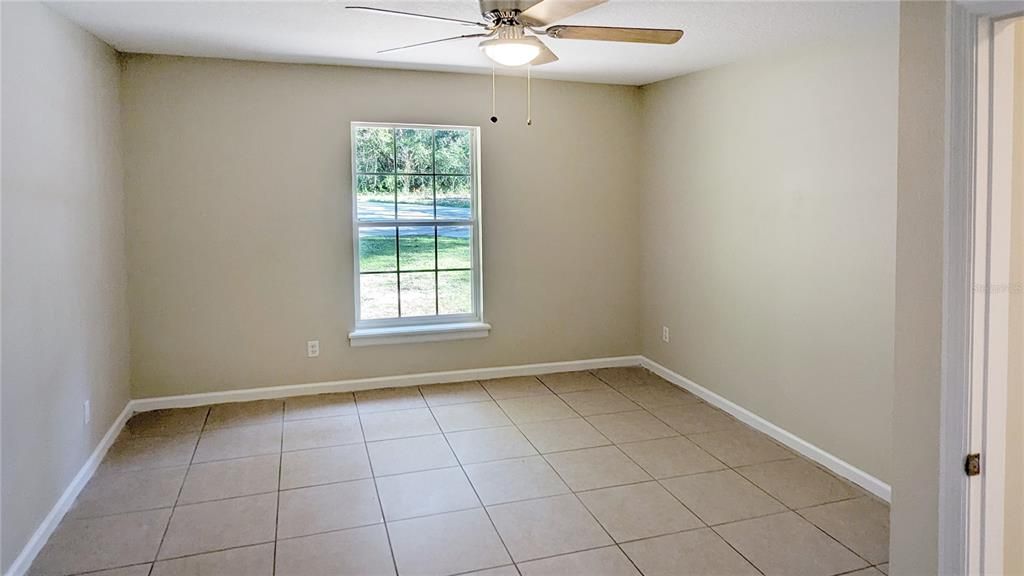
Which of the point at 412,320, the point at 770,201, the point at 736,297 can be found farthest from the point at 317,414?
the point at 770,201

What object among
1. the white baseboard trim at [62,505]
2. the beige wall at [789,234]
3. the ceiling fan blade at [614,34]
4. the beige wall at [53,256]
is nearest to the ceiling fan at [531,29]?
the ceiling fan blade at [614,34]

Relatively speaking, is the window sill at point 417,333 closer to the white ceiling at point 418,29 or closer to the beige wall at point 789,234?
the beige wall at point 789,234

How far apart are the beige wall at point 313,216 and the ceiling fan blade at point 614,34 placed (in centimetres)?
204

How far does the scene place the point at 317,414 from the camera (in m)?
4.15

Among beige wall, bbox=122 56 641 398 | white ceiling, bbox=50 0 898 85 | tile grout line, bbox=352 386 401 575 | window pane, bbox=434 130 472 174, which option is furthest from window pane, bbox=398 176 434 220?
tile grout line, bbox=352 386 401 575

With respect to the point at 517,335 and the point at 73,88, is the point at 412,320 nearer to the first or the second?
the point at 517,335

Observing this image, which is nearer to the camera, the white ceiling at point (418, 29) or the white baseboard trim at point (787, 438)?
the white ceiling at point (418, 29)

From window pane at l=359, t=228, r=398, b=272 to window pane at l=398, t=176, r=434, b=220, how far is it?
172 millimetres

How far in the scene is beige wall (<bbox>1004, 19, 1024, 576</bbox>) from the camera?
1.55m

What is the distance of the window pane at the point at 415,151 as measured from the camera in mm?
4617

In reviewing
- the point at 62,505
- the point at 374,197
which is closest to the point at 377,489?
the point at 62,505

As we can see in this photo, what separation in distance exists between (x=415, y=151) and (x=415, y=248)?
686 mm

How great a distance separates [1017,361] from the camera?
1.61 metres

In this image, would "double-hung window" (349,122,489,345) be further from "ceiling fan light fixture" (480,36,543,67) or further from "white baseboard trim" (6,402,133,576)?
"ceiling fan light fixture" (480,36,543,67)
